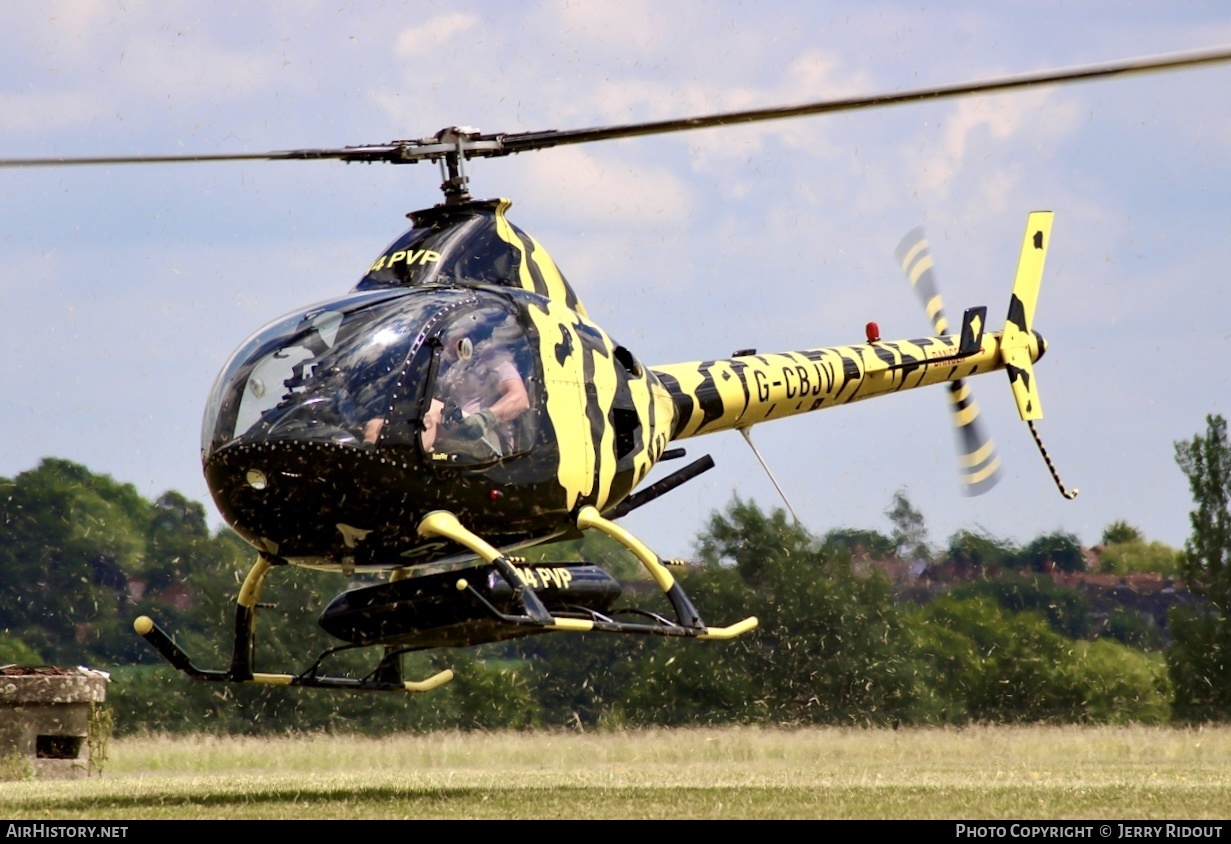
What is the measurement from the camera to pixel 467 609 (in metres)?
11.7

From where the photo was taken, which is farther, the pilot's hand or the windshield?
the pilot's hand

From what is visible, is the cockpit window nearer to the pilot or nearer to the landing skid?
the pilot

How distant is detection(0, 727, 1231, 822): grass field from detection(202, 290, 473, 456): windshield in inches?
94.4

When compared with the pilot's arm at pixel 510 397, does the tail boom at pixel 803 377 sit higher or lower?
higher

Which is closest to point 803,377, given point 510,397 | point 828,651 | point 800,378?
point 800,378

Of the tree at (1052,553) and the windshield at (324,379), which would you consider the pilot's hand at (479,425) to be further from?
the tree at (1052,553)

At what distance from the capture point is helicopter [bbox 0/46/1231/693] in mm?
11008

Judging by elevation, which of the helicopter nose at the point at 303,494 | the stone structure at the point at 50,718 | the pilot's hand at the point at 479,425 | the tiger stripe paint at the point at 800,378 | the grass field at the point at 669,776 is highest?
the tiger stripe paint at the point at 800,378

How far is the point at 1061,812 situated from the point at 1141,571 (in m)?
18.2

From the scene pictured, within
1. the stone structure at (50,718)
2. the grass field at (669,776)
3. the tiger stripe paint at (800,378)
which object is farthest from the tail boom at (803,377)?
the stone structure at (50,718)

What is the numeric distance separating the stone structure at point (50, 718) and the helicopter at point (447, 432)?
3486 mm

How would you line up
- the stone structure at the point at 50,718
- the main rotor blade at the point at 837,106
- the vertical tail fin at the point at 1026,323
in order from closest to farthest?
the main rotor blade at the point at 837,106 < the stone structure at the point at 50,718 < the vertical tail fin at the point at 1026,323

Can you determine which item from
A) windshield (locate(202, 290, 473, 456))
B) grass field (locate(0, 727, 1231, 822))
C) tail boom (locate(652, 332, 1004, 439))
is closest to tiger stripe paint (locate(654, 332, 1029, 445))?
tail boom (locate(652, 332, 1004, 439))

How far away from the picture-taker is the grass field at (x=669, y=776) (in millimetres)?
11609
